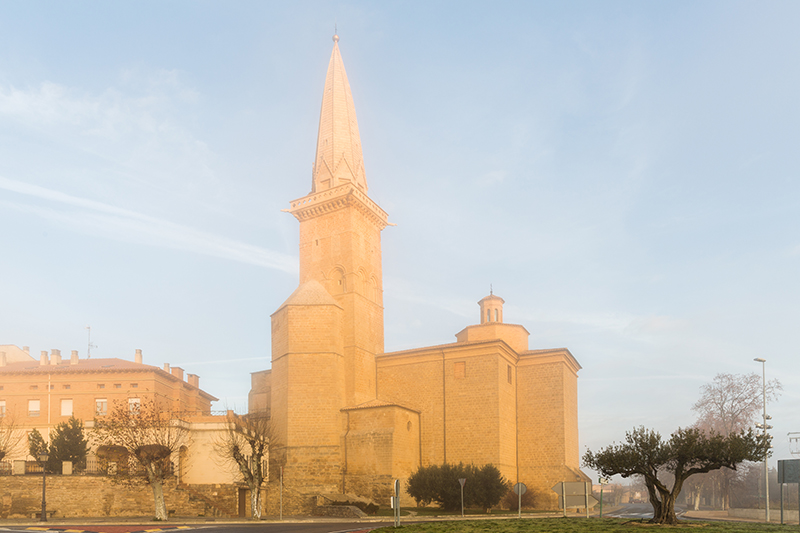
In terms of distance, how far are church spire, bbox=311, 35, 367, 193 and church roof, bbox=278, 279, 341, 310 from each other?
27.3ft

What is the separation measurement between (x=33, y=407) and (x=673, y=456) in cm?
4627

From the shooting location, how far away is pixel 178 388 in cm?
5444

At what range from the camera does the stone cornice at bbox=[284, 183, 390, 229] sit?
4403 cm

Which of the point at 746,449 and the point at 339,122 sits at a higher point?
the point at 339,122

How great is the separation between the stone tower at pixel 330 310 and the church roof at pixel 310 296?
66 mm

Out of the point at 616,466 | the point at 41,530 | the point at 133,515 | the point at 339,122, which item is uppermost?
the point at 339,122

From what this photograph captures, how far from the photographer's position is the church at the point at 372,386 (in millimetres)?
37000

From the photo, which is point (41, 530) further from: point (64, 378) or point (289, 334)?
point (64, 378)

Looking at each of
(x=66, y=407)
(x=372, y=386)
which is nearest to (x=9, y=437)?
(x=66, y=407)

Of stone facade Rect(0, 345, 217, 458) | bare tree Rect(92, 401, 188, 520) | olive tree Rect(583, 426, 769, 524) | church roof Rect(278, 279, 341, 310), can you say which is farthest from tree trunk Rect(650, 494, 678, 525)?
stone facade Rect(0, 345, 217, 458)

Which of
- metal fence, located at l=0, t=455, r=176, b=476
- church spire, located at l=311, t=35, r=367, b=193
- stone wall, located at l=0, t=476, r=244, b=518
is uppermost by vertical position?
church spire, located at l=311, t=35, r=367, b=193

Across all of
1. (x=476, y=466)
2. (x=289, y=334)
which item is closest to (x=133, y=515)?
(x=289, y=334)

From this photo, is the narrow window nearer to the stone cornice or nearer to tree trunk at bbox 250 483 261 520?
the stone cornice

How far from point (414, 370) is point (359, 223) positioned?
10795 millimetres
